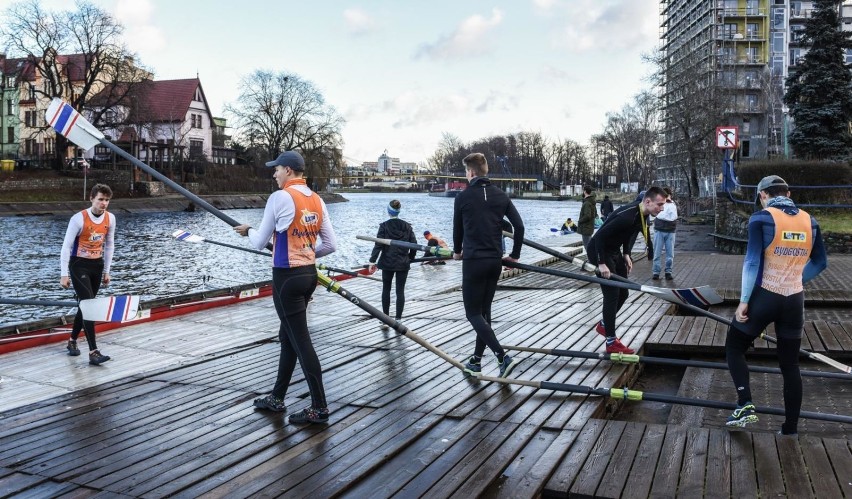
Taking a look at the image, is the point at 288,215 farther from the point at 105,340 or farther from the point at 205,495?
the point at 105,340

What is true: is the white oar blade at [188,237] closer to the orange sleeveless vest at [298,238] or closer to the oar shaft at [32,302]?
the oar shaft at [32,302]

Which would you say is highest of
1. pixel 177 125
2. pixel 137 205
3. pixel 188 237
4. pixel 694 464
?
pixel 177 125

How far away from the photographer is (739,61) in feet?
265

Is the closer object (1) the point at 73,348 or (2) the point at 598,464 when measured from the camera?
(2) the point at 598,464

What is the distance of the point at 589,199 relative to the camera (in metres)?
17.6

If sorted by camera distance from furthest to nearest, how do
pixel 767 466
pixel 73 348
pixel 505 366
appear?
pixel 73 348 → pixel 505 366 → pixel 767 466

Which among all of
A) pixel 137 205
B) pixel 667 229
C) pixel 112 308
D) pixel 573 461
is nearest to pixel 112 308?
pixel 112 308

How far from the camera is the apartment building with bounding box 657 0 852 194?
59.6m

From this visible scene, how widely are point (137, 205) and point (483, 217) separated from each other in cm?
6079

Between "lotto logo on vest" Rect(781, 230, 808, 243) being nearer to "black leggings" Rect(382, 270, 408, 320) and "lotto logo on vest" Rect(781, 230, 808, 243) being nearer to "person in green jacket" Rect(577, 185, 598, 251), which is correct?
"black leggings" Rect(382, 270, 408, 320)

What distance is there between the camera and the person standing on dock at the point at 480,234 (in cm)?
643

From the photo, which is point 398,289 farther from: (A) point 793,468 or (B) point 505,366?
(A) point 793,468

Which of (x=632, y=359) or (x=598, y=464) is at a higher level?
(x=632, y=359)

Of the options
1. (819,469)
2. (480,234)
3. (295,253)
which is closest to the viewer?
(819,469)
